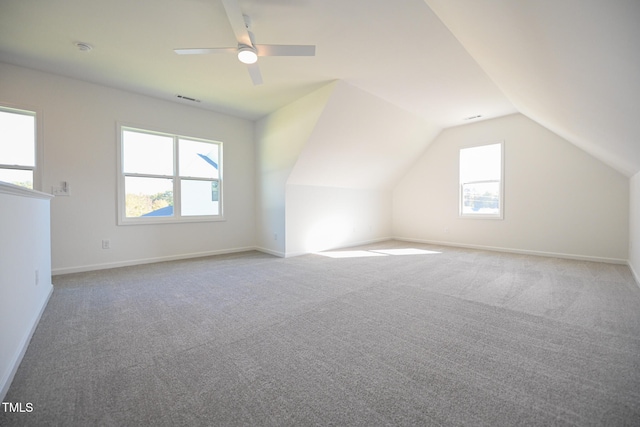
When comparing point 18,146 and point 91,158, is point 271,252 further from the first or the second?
point 18,146

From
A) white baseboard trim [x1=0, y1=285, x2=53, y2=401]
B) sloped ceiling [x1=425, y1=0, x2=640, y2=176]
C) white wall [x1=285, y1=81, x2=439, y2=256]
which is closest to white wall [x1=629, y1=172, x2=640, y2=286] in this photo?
sloped ceiling [x1=425, y1=0, x2=640, y2=176]

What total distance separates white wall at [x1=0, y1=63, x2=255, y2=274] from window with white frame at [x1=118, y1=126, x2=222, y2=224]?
15cm

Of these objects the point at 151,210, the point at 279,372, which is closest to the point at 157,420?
the point at 279,372

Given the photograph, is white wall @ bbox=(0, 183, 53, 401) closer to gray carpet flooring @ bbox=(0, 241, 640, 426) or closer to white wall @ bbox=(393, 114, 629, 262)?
gray carpet flooring @ bbox=(0, 241, 640, 426)

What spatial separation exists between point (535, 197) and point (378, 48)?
417cm

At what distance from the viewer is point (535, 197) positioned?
4734mm

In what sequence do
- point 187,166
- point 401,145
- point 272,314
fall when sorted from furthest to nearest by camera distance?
point 401,145, point 187,166, point 272,314

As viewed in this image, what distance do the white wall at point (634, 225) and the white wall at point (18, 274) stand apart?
19.2 ft

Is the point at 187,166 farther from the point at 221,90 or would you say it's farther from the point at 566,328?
the point at 566,328

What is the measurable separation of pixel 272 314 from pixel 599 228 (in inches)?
214

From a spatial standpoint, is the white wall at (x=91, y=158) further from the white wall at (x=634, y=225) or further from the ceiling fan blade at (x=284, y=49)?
the white wall at (x=634, y=225)

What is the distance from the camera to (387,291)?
2.85 meters

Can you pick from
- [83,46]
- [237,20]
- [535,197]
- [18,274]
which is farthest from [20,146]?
[535,197]

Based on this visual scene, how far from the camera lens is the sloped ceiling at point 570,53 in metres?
1.20
